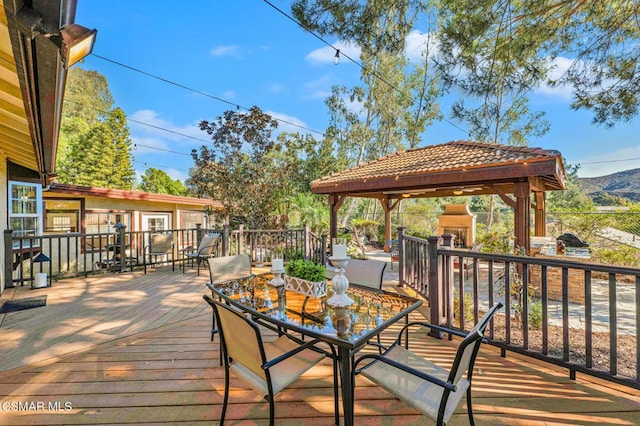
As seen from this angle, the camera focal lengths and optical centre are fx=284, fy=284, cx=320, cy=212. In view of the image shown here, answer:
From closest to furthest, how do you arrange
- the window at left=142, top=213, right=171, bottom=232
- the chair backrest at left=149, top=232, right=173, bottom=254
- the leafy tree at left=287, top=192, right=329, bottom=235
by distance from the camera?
the chair backrest at left=149, top=232, right=173, bottom=254, the leafy tree at left=287, top=192, right=329, bottom=235, the window at left=142, top=213, right=171, bottom=232

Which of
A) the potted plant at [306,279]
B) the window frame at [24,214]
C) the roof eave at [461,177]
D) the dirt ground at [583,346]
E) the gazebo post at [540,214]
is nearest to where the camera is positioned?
the potted plant at [306,279]

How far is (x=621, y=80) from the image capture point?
4297mm

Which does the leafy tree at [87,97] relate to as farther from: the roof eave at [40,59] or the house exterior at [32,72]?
the roof eave at [40,59]

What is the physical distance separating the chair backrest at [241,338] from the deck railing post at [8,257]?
539 centimetres

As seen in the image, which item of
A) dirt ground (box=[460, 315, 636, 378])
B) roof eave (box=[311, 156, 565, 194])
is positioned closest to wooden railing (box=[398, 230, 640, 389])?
dirt ground (box=[460, 315, 636, 378])

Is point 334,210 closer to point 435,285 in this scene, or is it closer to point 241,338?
point 435,285

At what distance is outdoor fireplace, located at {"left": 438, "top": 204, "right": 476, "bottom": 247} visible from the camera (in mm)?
9719

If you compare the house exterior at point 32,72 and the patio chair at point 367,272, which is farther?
the patio chair at point 367,272

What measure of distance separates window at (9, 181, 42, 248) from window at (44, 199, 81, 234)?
8.68ft

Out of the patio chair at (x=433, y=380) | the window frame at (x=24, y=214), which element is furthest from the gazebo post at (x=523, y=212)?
the window frame at (x=24, y=214)

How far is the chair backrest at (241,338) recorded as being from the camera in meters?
1.49

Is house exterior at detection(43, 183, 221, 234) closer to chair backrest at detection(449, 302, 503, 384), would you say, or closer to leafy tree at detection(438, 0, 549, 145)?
leafy tree at detection(438, 0, 549, 145)

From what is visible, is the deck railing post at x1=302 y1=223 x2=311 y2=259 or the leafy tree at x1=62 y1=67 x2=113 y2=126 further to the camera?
the leafy tree at x1=62 y1=67 x2=113 y2=126

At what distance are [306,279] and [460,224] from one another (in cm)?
883
